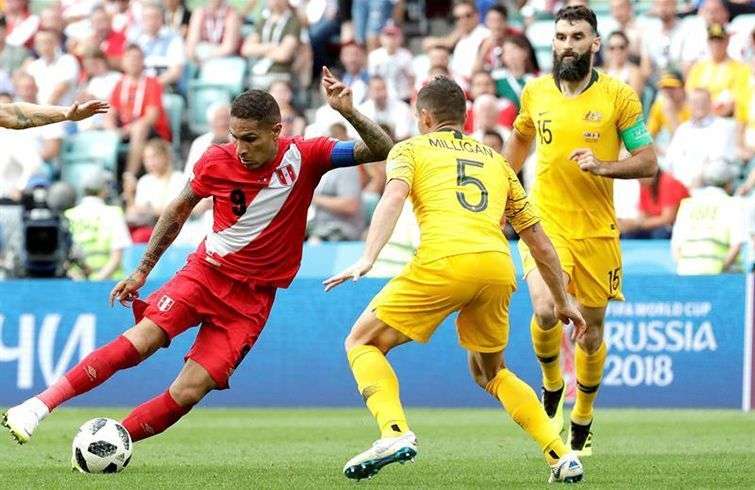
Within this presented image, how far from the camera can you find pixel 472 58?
19.8m

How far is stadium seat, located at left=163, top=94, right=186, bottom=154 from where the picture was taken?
20.5 m

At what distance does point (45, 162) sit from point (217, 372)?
11.3m

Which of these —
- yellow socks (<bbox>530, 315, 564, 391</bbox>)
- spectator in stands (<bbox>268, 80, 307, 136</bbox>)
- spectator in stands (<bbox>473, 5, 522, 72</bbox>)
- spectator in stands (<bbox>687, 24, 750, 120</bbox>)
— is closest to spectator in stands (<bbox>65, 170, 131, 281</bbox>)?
spectator in stands (<bbox>268, 80, 307, 136</bbox>)

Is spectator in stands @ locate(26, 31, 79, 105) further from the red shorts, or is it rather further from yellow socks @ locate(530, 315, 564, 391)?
the red shorts

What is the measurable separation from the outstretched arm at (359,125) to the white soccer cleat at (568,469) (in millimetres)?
1924

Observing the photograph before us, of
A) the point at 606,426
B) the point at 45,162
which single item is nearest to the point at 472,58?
the point at 45,162

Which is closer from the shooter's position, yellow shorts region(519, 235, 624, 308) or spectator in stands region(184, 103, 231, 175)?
yellow shorts region(519, 235, 624, 308)

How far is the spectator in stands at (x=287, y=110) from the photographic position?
61.6 ft

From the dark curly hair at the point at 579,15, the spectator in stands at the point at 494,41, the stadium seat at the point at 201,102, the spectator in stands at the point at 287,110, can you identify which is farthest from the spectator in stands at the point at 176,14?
the dark curly hair at the point at 579,15

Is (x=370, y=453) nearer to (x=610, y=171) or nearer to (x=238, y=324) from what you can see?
(x=238, y=324)

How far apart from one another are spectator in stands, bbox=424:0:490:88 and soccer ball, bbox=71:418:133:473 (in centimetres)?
1117

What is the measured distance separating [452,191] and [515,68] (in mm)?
10376

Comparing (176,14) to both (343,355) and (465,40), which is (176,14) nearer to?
(465,40)

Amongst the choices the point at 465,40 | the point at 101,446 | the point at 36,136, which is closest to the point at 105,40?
the point at 36,136
